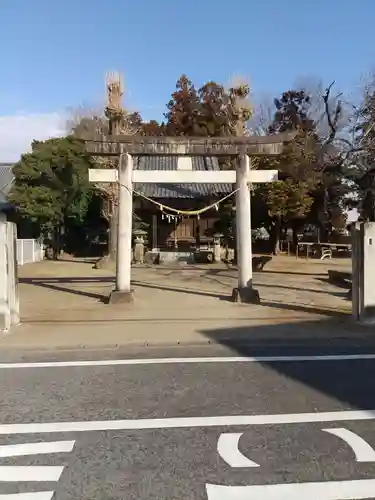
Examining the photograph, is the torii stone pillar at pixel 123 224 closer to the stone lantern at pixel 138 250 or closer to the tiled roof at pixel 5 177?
the stone lantern at pixel 138 250

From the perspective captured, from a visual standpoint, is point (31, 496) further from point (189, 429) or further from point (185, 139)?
point (185, 139)

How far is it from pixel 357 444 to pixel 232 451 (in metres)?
0.99

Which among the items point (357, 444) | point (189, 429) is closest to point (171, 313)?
point (189, 429)

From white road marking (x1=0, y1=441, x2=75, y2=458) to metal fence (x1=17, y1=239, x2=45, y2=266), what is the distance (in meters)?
19.8

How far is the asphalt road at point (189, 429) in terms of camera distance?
3.38 m

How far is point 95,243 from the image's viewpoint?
3139cm

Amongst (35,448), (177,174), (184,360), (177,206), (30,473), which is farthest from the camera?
(177,206)

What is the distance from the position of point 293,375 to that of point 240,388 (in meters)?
0.82

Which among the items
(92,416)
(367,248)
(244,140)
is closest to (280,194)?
(244,140)

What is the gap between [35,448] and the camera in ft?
13.1

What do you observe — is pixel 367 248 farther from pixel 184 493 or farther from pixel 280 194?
pixel 280 194

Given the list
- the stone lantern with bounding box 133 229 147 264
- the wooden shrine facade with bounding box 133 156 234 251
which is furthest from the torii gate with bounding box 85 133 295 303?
the wooden shrine facade with bounding box 133 156 234 251

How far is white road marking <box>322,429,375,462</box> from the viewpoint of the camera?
3727 mm

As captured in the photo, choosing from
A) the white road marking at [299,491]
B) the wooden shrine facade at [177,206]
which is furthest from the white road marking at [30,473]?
the wooden shrine facade at [177,206]
